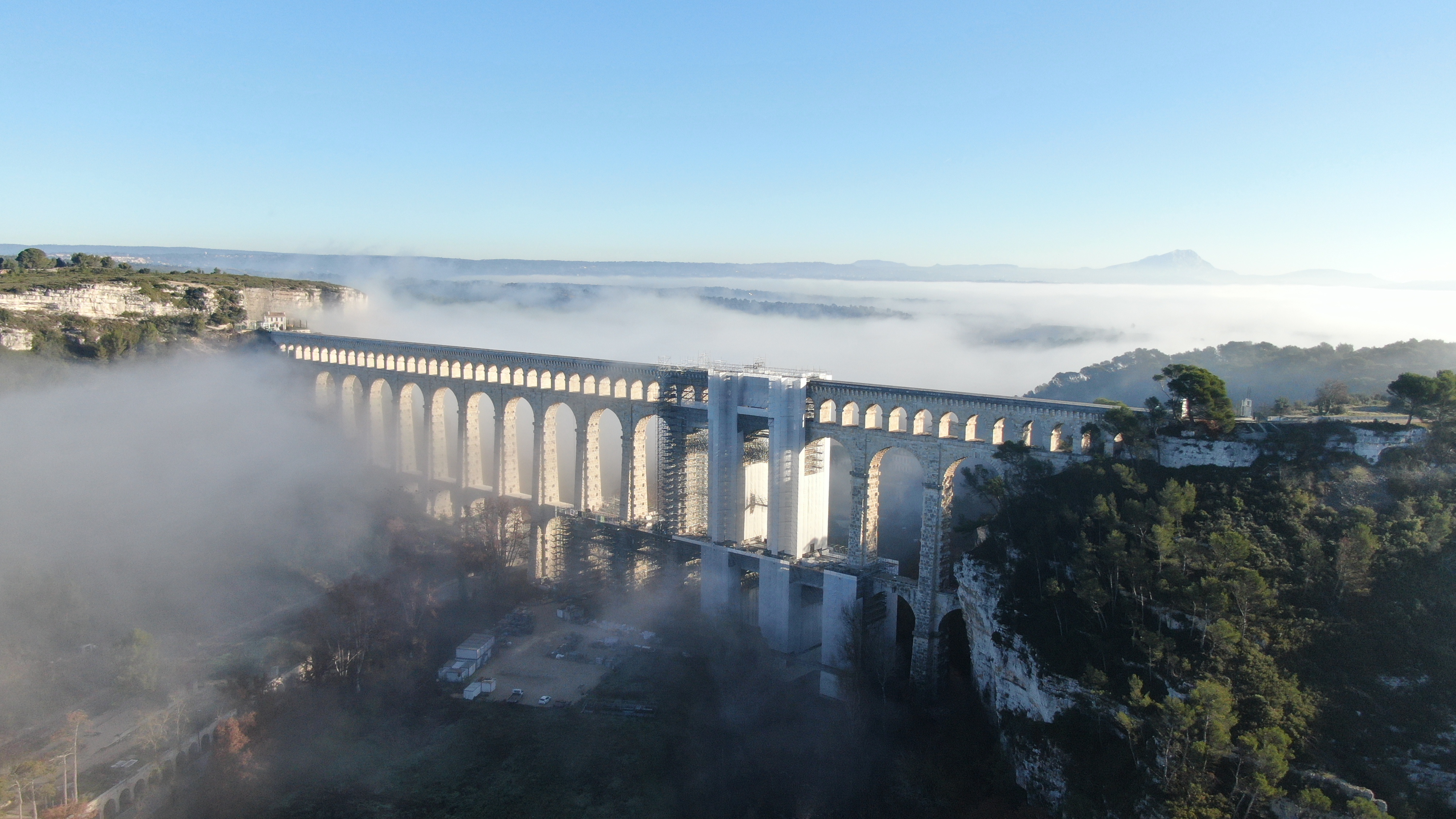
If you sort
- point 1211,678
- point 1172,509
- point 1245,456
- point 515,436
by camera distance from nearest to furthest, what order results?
1. point 1211,678
2. point 1172,509
3. point 1245,456
4. point 515,436

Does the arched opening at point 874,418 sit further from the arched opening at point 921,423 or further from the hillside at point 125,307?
the hillside at point 125,307

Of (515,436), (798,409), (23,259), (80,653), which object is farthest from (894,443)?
(23,259)

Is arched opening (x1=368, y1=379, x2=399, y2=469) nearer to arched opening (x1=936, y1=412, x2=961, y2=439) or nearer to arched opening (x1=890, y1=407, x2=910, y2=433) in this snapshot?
arched opening (x1=890, y1=407, x2=910, y2=433)

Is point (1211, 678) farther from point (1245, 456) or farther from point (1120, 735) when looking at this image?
point (1245, 456)

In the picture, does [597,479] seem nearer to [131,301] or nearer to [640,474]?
[640,474]

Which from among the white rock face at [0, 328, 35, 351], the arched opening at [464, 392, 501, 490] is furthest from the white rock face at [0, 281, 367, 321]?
the arched opening at [464, 392, 501, 490]

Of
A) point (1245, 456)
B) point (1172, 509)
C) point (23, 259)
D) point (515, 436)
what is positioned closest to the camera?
point (1172, 509)
